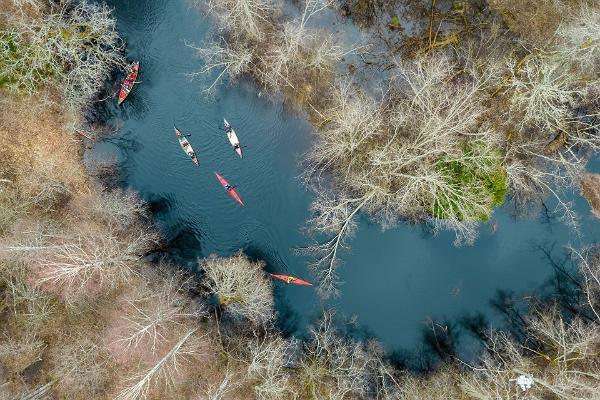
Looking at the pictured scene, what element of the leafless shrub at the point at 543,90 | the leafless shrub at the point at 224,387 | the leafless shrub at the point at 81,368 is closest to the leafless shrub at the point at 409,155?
the leafless shrub at the point at 543,90

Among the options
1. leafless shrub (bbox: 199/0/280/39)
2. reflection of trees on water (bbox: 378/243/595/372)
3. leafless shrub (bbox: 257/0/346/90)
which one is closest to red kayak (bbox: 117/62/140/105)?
leafless shrub (bbox: 199/0/280/39)

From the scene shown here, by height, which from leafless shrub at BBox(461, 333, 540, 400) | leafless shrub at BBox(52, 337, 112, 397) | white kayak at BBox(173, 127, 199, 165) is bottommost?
leafless shrub at BBox(52, 337, 112, 397)

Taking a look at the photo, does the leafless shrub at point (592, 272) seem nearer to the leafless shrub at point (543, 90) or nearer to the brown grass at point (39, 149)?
the leafless shrub at point (543, 90)

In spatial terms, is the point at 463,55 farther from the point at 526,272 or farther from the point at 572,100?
the point at 526,272

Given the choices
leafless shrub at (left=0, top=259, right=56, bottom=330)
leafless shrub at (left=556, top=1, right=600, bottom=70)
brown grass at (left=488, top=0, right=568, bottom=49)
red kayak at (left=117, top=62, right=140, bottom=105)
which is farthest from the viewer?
red kayak at (left=117, top=62, right=140, bottom=105)

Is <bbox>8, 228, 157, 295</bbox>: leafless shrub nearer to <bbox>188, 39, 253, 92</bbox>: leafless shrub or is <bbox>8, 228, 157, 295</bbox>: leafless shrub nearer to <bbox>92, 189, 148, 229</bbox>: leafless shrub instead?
<bbox>92, 189, 148, 229</bbox>: leafless shrub

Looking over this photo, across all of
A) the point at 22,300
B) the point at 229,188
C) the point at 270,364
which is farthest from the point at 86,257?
the point at 270,364
